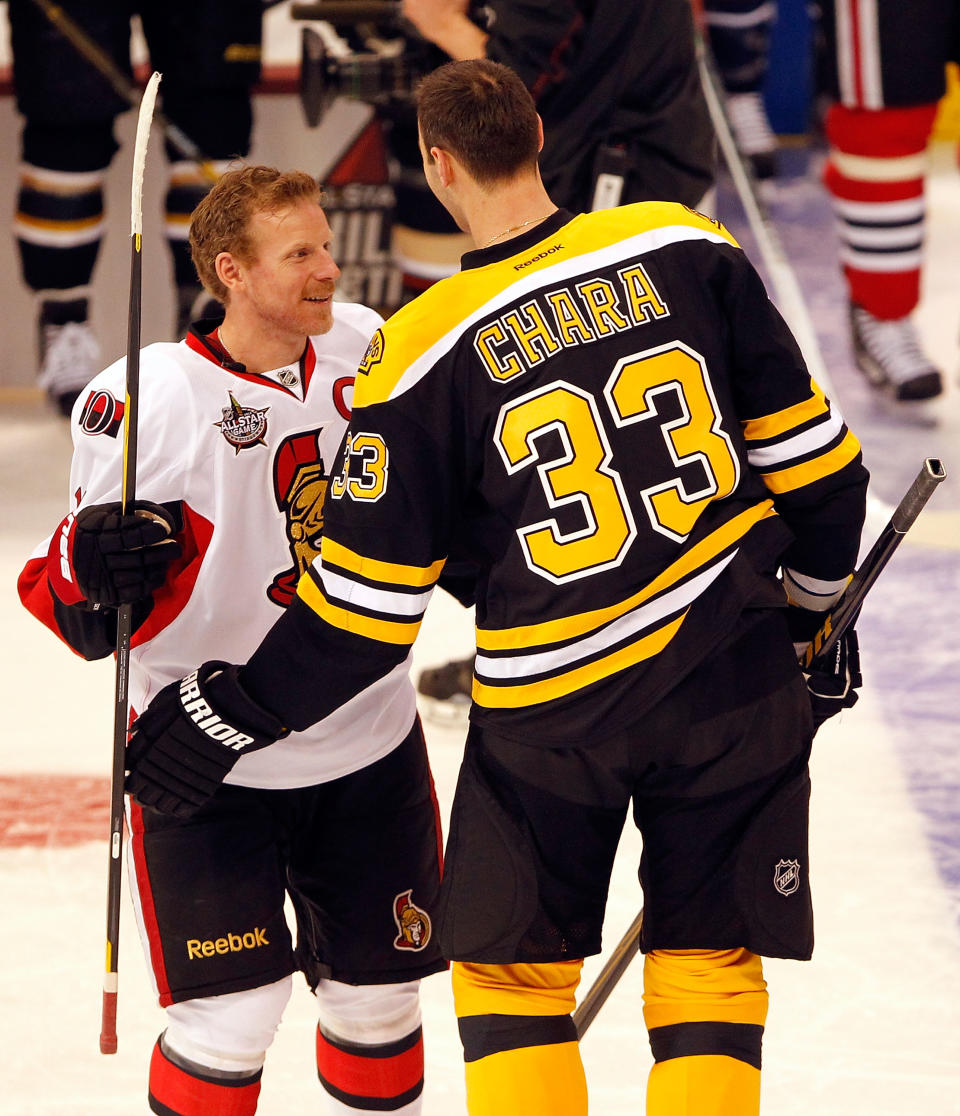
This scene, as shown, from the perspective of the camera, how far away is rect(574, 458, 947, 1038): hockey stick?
5.58 ft

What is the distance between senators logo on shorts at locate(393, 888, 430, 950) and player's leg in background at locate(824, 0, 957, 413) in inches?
131

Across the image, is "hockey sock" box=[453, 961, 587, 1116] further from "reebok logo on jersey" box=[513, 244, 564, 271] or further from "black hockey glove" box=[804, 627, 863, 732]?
"reebok logo on jersey" box=[513, 244, 564, 271]

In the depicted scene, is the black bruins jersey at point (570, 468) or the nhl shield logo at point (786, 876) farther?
the nhl shield logo at point (786, 876)

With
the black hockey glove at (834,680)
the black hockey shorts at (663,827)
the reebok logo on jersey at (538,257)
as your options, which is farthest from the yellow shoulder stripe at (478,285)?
the black hockey glove at (834,680)

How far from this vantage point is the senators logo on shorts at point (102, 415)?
172 centimetres

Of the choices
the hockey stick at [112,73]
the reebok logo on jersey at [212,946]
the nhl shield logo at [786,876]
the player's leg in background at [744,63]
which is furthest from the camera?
the player's leg in background at [744,63]

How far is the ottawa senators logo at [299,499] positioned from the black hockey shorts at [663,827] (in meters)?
0.27

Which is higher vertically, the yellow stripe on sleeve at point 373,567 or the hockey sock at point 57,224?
the yellow stripe on sleeve at point 373,567

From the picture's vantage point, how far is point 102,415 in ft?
5.65

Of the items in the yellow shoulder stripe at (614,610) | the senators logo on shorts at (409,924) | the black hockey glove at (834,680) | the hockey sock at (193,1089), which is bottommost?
the hockey sock at (193,1089)

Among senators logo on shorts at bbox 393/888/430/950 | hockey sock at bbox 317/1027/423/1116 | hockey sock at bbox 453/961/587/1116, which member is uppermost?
hockey sock at bbox 453/961/587/1116

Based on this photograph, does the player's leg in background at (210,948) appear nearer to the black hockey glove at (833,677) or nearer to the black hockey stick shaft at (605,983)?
the black hockey stick shaft at (605,983)

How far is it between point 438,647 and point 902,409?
6.31 ft

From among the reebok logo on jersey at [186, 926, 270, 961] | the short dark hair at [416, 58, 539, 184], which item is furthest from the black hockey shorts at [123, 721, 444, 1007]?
the short dark hair at [416, 58, 539, 184]
